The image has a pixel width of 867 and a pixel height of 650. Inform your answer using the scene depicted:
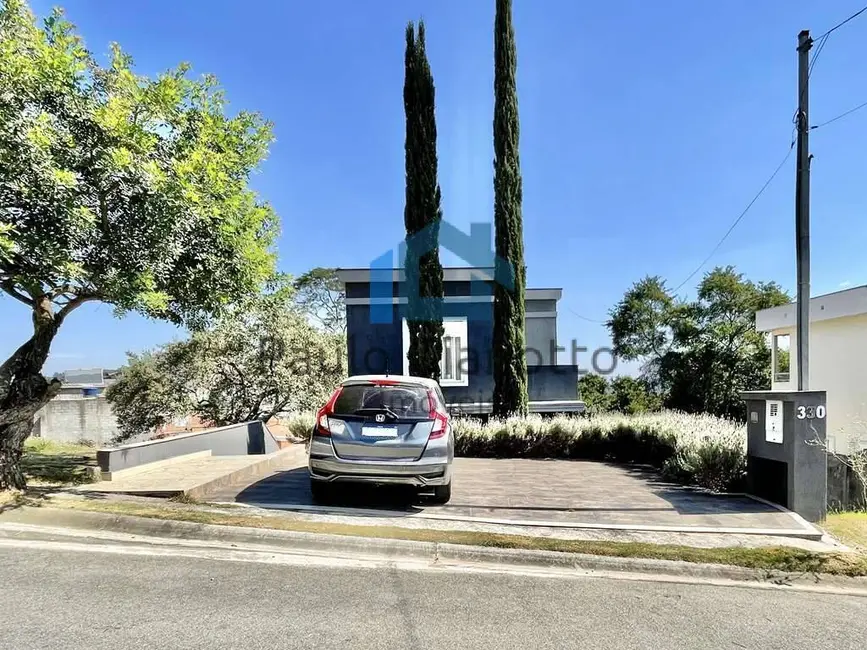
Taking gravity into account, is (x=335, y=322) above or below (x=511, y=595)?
above

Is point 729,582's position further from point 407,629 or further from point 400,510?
point 400,510

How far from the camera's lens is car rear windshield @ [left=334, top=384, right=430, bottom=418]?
669 centimetres

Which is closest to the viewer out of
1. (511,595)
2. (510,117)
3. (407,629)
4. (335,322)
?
(407,629)

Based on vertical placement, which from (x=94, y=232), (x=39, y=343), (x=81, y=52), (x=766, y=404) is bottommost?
(x=766, y=404)

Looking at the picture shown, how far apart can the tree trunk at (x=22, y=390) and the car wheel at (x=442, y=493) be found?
5.71m

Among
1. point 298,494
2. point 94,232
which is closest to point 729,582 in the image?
point 298,494

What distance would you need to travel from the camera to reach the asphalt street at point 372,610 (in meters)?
3.50

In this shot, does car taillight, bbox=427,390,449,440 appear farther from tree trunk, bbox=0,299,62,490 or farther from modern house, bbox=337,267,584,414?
modern house, bbox=337,267,584,414

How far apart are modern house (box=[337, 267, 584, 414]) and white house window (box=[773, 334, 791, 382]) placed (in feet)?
21.1

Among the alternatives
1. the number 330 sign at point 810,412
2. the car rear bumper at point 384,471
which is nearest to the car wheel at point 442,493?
the car rear bumper at point 384,471

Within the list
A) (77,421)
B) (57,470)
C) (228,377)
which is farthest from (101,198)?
(77,421)

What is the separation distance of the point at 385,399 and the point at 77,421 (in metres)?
26.7

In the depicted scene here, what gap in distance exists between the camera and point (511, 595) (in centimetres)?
432

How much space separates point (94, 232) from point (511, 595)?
6.38 metres
